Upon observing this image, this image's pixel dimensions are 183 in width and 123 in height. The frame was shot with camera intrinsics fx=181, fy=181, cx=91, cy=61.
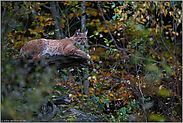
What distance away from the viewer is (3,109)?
1.99 m

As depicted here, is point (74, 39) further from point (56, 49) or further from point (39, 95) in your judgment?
point (39, 95)

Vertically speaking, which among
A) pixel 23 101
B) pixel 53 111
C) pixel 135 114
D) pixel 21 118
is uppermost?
pixel 23 101


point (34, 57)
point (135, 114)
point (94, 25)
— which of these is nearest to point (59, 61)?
point (34, 57)

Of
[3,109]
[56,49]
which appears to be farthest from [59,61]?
[3,109]

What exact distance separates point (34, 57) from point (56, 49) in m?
0.47

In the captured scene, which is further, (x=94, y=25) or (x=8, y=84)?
(x=94, y=25)

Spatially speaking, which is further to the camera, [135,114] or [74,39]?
[135,114]

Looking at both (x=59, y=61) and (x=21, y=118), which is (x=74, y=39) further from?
(x=21, y=118)

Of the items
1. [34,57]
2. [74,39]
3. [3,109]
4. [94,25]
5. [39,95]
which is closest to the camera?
[3,109]

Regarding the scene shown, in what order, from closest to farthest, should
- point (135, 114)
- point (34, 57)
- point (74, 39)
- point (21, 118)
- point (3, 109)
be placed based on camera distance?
point (3, 109) → point (21, 118) → point (34, 57) → point (74, 39) → point (135, 114)

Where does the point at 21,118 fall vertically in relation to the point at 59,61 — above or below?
below

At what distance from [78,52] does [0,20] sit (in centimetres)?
170

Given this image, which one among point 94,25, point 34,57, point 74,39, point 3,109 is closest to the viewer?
point 3,109

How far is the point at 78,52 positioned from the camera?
3715 mm
